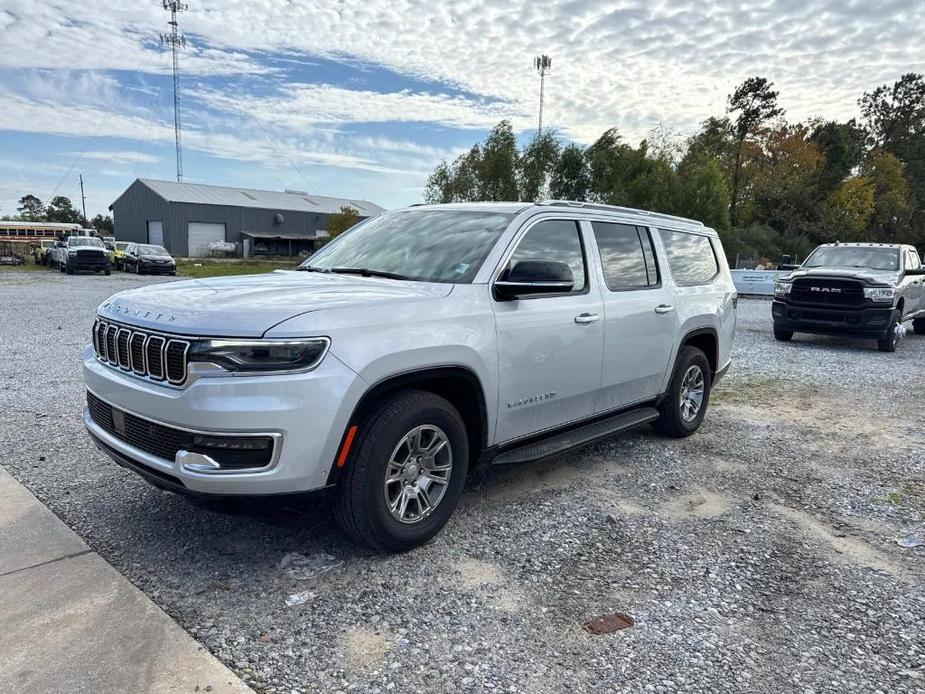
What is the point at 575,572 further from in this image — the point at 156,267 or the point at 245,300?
the point at 156,267

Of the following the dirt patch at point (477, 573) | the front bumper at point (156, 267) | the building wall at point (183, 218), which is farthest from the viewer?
the building wall at point (183, 218)

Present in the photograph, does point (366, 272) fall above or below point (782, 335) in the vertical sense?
above

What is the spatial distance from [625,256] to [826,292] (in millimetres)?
8497

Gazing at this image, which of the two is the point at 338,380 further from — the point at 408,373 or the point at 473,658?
the point at 473,658

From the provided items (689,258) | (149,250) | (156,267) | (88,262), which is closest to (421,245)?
(689,258)

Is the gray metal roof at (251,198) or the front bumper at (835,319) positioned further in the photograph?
the gray metal roof at (251,198)

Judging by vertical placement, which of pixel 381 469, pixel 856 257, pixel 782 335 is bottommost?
pixel 782 335

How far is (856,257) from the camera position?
12.7m

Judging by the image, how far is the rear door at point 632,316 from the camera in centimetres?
466

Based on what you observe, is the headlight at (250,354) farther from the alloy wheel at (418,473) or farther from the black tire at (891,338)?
the black tire at (891,338)

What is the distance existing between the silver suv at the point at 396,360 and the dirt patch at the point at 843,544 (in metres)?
1.24

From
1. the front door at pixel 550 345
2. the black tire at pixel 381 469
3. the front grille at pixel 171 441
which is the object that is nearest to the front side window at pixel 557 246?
the front door at pixel 550 345

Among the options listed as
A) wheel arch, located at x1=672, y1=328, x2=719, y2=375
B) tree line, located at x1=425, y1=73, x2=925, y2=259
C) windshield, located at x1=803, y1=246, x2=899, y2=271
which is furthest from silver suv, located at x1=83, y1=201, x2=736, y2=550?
tree line, located at x1=425, y1=73, x2=925, y2=259

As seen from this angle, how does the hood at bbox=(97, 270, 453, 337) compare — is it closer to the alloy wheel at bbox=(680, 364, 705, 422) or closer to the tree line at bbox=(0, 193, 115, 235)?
the alloy wheel at bbox=(680, 364, 705, 422)
